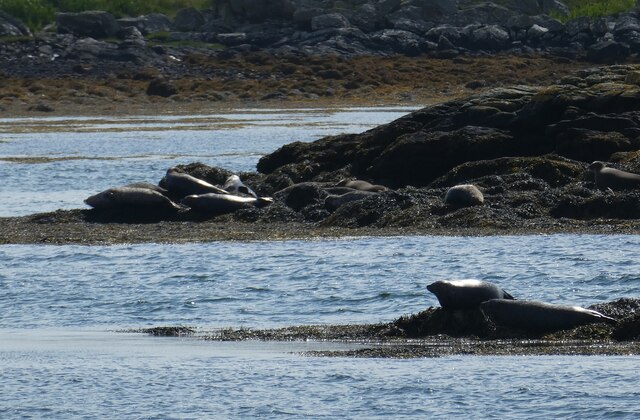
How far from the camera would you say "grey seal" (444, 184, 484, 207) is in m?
17.5

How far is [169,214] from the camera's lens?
1920 cm

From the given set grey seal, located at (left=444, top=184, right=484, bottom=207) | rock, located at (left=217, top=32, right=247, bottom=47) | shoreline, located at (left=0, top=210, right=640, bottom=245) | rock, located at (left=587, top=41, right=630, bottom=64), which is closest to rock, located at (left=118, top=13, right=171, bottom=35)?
rock, located at (left=217, top=32, right=247, bottom=47)

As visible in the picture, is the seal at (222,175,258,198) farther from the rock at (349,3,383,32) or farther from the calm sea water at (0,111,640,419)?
the rock at (349,3,383,32)

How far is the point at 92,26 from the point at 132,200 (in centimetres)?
4297

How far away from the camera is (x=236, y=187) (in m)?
20.4

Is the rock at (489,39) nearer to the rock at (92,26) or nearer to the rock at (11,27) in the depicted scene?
the rock at (92,26)

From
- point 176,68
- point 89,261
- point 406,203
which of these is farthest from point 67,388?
point 176,68

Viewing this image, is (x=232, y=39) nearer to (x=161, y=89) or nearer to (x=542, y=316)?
(x=161, y=89)

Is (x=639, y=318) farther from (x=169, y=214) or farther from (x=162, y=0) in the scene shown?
(x=162, y=0)

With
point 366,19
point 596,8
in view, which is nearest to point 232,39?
point 366,19

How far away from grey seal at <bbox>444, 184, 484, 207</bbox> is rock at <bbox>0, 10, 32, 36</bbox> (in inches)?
1815

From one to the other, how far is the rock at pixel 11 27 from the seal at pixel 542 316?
2087 inches

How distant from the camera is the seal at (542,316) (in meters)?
10.3

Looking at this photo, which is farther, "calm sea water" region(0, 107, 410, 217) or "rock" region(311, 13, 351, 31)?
"rock" region(311, 13, 351, 31)
